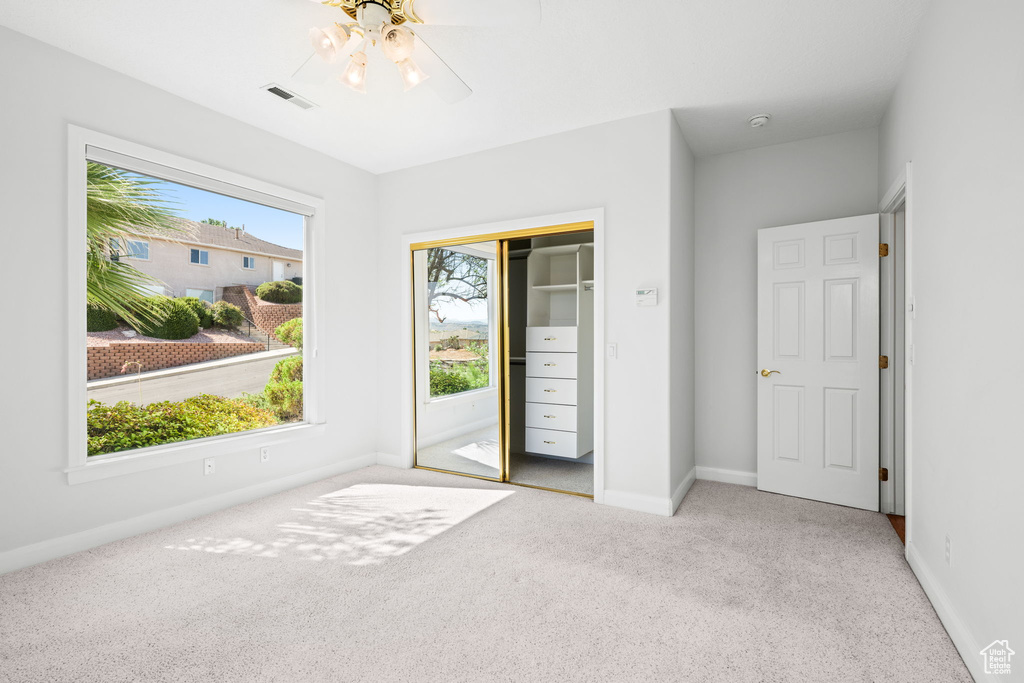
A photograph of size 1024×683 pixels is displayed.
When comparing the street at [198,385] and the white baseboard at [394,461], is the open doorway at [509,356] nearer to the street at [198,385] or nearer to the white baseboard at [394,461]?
the white baseboard at [394,461]

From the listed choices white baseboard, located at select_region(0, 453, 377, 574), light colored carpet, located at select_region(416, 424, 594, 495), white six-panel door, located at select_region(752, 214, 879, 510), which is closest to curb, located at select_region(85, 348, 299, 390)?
white baseboard, located at select_region(0, 453, 377, 574)

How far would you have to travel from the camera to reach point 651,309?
3.29 m

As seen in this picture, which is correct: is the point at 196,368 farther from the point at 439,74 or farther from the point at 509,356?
the point at 439,74

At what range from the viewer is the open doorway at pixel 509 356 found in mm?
3795

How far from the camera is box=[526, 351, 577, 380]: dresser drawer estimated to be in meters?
3.86

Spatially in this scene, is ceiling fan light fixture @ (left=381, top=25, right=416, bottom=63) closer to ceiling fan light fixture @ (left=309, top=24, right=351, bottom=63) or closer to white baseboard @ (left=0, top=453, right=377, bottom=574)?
ceiling fan light fixture @ (left=309, top=24, right=351, bottom=63)

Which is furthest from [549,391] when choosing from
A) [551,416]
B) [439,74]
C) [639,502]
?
[439,74]

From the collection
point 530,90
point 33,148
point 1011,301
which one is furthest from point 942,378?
point 33,148

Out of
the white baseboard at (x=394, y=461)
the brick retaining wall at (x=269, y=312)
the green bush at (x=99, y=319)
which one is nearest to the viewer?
the green bush at (x=99, y=319)

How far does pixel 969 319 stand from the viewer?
1.77 m

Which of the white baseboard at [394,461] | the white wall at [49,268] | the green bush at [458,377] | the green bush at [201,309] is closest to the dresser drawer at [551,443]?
the green bush at [458,377]

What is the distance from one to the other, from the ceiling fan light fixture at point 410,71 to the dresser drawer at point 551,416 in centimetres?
253

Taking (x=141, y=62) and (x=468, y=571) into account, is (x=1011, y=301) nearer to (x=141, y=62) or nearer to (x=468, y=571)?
(x=468, y=571)

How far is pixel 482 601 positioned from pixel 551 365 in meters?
2.05
